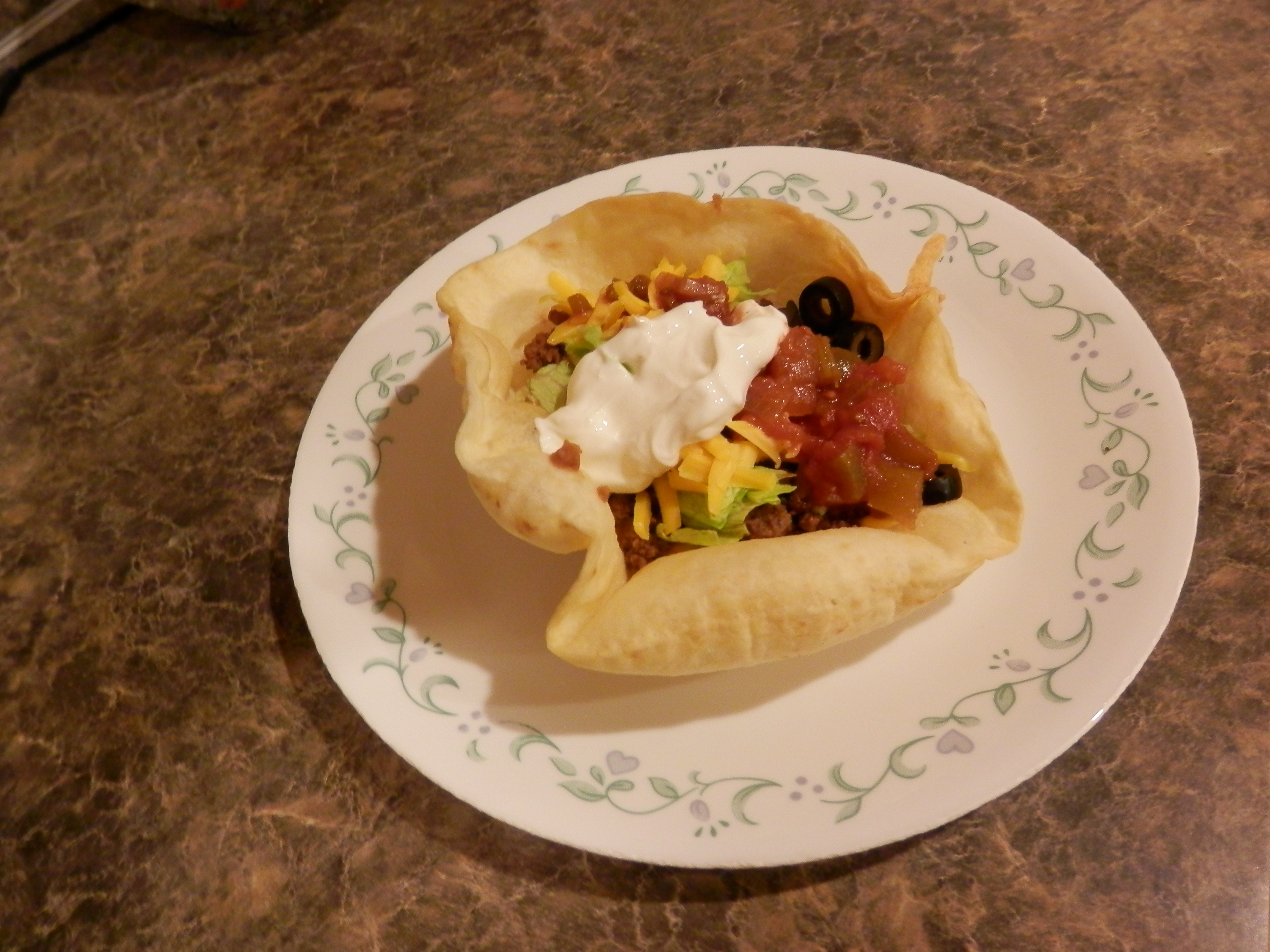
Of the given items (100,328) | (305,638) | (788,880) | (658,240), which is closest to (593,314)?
(658,240)

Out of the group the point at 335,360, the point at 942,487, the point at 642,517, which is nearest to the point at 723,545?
the point at 642,517

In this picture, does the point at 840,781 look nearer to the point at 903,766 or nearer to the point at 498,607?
the point at 903,766

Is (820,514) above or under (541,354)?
under

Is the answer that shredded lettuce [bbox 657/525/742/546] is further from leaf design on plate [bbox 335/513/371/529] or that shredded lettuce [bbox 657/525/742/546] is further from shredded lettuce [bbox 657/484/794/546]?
leaf design on plate [bbox 335/513/371/529]

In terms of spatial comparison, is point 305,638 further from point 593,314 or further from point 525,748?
point 593,314

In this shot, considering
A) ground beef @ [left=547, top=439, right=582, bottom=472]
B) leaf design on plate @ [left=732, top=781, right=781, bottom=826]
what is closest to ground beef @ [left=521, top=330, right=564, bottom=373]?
ground beef @ [left=547, top=439, right=582, bottom=472]
